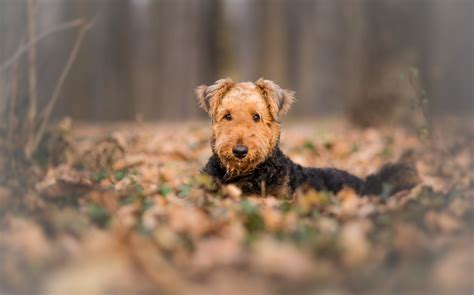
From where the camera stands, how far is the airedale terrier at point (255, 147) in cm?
454

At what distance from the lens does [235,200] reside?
14.1 ft

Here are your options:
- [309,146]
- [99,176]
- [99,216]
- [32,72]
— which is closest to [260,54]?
[309,146]

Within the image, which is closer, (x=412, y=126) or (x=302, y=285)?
(x=302, y=285)

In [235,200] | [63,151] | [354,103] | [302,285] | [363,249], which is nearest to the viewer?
[302,285]

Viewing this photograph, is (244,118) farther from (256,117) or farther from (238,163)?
(238,163)

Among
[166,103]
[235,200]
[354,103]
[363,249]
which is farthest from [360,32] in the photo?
[166,103]

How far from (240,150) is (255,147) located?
14 centimetres

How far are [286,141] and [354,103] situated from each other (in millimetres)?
2253

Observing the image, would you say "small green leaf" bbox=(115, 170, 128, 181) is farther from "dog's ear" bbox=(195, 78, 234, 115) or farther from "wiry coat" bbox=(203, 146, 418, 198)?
"dog's ear" bbox=(195, 78, 234, 115)

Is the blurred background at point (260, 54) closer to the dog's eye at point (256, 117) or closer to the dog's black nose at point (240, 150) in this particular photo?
the dog's eye at point (256, 117)

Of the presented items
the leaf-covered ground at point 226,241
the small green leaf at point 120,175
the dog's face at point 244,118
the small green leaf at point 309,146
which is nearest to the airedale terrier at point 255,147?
the dog's face at point 244,118

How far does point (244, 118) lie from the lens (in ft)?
15.4

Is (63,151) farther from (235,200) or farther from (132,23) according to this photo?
(132,23)

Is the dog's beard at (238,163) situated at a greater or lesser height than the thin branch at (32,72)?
lesser
